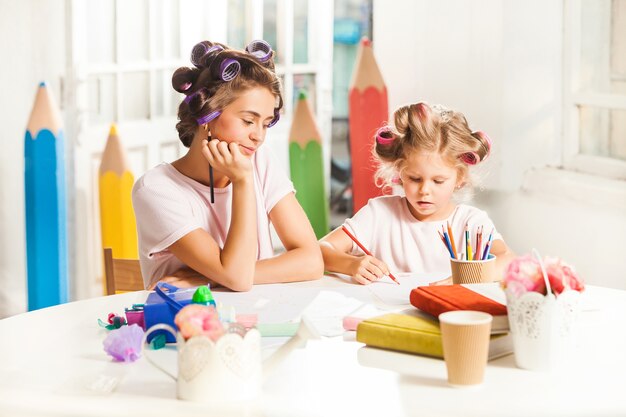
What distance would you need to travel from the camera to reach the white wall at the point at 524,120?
3.23m

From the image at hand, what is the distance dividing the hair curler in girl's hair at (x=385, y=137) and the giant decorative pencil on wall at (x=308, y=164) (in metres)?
1.42

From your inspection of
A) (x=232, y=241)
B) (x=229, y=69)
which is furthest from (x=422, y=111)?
(x=232, y=241)

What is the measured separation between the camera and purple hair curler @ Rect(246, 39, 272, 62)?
6.84ft

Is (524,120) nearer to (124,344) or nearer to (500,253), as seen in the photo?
(500,253)

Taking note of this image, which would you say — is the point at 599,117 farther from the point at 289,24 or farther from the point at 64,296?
the point at 64,296

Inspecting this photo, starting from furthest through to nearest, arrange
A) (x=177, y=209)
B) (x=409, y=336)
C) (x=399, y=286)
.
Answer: (x=177, y=209), (x=399, y=286), (x=409, y=336)

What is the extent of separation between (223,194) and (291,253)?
21 centimetres

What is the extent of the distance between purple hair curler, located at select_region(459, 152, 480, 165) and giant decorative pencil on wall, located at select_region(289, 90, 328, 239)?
1475 mm

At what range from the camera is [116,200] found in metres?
3.47

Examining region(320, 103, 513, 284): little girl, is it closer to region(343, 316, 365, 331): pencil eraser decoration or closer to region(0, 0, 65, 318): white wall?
region(343, 316, 365, 331): pencil eraser decoration

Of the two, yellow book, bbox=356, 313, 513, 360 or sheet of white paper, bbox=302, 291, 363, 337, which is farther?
sheet of white paper, bbox=302, 291, 363, 337

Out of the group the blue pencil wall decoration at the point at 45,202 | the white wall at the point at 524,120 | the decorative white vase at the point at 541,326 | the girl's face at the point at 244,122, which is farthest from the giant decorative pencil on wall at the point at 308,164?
the decorative white vase at the point at 541,326

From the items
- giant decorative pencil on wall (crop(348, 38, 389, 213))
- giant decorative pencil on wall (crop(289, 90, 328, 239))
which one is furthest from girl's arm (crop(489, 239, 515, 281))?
giant decorative pencil on wall (crop(289, 90, 328, 239))

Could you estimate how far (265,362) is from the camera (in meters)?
1.26
